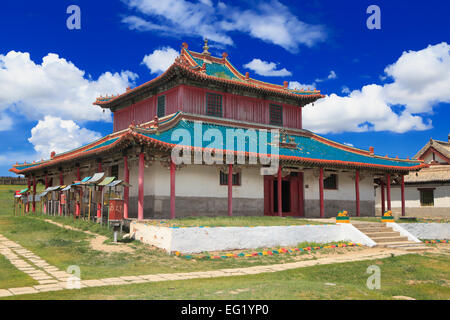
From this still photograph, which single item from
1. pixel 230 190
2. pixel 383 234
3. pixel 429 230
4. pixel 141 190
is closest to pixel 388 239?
pixel 383 234

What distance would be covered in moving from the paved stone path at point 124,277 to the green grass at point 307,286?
1.55ft

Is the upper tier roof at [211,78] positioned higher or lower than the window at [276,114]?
higher

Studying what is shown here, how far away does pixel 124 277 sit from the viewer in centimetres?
859

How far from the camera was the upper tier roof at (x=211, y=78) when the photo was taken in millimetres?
20234

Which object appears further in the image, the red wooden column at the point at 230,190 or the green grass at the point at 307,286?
the red wooden column at the point at 230,190

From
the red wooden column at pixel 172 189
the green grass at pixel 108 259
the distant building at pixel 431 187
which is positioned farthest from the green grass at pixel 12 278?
the distant building at pixel 431 187

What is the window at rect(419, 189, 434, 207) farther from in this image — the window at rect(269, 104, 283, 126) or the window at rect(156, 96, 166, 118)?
the window at rect(156, 96, 166, 118)

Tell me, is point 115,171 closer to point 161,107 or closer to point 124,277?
point 161,107

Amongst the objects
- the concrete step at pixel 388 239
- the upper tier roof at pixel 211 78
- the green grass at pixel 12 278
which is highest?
the upper tier roof at pixel 211 78

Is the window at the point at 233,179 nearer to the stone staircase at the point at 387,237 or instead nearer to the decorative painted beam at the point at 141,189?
the decorative painted beam at the point at 141,189

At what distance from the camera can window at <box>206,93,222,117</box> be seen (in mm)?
21578

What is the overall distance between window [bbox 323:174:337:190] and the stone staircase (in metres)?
5.12

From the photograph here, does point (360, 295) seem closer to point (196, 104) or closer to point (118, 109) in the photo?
point (196, 104)

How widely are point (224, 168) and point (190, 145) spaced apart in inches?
103
